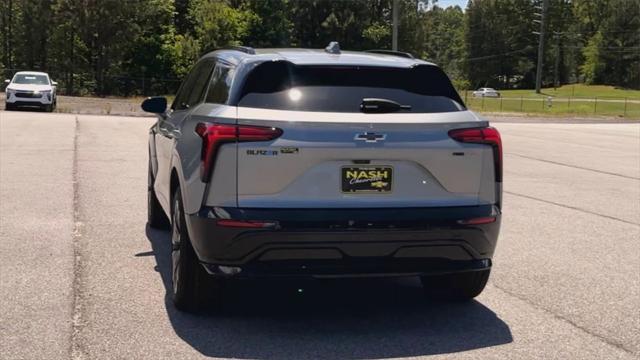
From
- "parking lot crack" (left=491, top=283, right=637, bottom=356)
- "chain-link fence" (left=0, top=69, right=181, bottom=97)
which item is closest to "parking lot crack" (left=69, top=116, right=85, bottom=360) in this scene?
Result: "parking lot crack" (left=491, top=283, right=637, bottom=356)

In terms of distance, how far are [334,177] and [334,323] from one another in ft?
3.60

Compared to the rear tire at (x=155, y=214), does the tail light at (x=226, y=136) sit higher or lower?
higher

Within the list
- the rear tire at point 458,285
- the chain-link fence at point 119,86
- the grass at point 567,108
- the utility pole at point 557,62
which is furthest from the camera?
the utility pole at point 557,62

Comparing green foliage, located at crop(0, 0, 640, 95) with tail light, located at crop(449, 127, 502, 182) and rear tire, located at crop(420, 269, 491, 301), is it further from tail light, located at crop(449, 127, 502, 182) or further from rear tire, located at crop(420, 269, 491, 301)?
tail light, located at crop(449, 127, 502, 182)

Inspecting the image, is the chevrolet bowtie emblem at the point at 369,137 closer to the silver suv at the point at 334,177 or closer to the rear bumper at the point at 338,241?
the silver suv at the point at 334,177

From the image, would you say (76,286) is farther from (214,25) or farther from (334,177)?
(214,25)

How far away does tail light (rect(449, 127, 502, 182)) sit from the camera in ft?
15.6

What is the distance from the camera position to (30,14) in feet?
223

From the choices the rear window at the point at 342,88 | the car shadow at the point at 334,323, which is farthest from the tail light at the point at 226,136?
the car shadow at the point at 334,323

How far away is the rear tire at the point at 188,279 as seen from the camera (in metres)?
4.94

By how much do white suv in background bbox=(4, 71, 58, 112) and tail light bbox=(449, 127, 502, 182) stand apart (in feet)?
98.3

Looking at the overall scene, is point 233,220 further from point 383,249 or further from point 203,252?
point 383,249

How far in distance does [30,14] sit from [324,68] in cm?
6958

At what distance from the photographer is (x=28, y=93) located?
3162cm
